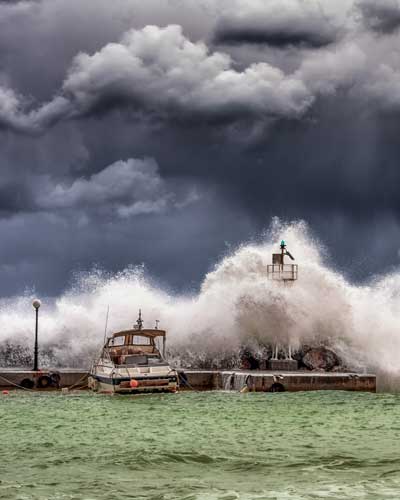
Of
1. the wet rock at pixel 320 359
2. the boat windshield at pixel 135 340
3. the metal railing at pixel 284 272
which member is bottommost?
the wet rock at pixel 320 359

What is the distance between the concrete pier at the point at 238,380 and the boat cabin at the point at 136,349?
Result: 1.51 meters

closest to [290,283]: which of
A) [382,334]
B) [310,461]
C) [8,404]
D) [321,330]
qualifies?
[321,330]

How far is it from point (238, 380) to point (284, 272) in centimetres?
939

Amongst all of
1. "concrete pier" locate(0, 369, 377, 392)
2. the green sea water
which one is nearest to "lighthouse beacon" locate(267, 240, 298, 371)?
"concrete pier" locate(0, 369, 377, 392)

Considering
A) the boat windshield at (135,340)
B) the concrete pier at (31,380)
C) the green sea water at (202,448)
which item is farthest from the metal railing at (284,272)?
the concrete pier at (31,380)

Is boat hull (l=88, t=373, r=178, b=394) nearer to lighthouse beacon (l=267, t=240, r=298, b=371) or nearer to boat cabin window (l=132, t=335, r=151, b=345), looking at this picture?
boat cabin window (l=132, t=335, r=151, b=345)

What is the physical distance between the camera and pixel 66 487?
1408 centimetres

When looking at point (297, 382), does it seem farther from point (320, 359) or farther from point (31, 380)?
point (31, 380)

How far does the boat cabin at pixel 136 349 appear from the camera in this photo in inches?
1315

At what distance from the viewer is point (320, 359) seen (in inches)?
1529

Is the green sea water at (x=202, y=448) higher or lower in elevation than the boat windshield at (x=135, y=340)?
lower

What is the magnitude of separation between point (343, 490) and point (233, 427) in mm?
9192

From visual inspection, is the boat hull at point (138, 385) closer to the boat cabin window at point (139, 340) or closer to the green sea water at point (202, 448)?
the green sea water at point (202, 448)

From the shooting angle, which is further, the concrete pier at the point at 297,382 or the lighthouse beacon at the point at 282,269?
the lighthouse beacon at the point at 282,269
